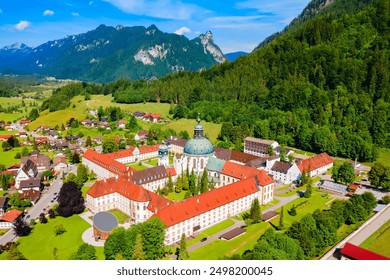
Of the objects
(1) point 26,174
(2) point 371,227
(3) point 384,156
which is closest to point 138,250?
(2) point 371,227

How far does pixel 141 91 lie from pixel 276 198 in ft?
369

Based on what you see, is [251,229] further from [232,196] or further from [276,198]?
[276,198]

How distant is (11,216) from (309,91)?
93869 mm

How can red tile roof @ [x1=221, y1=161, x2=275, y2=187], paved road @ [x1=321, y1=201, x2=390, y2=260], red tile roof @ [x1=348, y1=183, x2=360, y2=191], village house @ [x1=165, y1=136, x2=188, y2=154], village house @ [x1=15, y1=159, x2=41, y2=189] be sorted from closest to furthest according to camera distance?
paved road @ [x1=321, y1=201, x2=390, y2=260] → red tile roof @ [x1=221, y1=161, x2=275, y2=187] → red tile roof @ [x1=348, y1=183, x2=360, y2=191] → village house @ [x1=15, y1=159, x2=41, y2=189] → village house @ [x1=165, y1=136, x2=188, y2=154]

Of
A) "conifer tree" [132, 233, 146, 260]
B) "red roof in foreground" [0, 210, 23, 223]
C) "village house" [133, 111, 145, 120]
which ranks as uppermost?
"village house" [133, 111, 145, 120]

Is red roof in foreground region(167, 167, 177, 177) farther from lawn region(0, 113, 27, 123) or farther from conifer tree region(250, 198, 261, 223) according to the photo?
lawn region(0, 113, 27, 123)

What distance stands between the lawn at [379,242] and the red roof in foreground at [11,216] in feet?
163

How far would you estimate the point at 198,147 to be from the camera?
73.6m

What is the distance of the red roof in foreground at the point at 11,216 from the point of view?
53075 mm

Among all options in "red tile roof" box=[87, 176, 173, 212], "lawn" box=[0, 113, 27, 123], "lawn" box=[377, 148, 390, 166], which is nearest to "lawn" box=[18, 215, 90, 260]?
"red tile roof" box=[87, 176, 173, 212]

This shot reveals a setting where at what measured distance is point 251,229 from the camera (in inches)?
1998

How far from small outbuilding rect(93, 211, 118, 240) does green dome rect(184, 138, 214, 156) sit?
1088 inches

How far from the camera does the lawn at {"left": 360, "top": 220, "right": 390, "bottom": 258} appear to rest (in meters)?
40.0

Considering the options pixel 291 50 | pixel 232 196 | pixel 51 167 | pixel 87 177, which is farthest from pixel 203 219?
pixel 291 50
